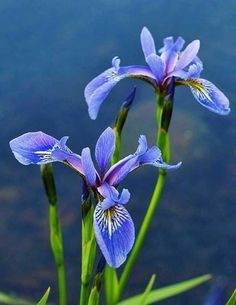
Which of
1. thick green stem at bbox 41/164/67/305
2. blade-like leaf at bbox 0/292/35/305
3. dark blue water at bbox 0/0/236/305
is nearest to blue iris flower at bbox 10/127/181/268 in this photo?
thick green stem at bbox 41/164/67/305

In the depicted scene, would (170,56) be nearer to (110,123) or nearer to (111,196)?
(111,196)

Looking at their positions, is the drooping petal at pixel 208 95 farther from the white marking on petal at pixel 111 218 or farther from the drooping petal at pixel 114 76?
the white marking on petal at pixel 111 218

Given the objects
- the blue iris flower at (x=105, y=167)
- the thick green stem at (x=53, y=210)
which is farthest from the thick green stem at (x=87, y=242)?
the thick green stem at (x=53, y=210)

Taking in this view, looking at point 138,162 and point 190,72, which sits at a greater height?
point 190,72

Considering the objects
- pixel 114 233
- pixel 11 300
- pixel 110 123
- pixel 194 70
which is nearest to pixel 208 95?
pixel 194 70

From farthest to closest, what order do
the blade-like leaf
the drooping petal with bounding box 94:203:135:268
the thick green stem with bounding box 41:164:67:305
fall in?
the blade-like leaf, the thick green stem with bounding box 41:164:67:305, the drooping petal with bounding box 94:203:135:268

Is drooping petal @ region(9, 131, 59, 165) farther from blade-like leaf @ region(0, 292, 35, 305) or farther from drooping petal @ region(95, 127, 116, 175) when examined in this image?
blade-like leaf @ region(0, 292, 35, 305)

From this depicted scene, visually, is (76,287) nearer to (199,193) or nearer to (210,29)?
(199,193)

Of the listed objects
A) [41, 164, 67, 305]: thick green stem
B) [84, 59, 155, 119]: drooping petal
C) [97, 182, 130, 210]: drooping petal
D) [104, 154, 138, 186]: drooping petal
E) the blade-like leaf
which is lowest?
the blade-like leaf
